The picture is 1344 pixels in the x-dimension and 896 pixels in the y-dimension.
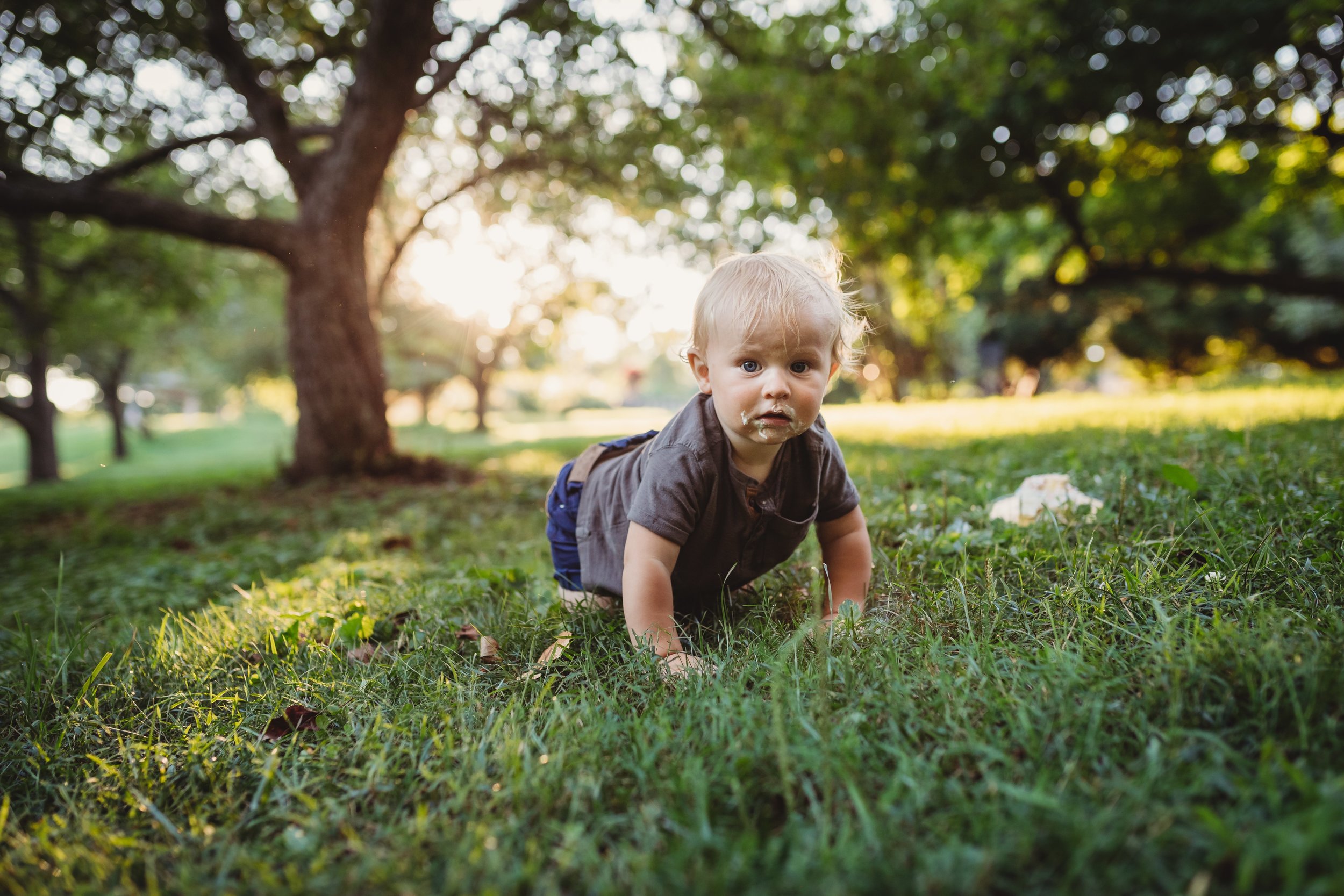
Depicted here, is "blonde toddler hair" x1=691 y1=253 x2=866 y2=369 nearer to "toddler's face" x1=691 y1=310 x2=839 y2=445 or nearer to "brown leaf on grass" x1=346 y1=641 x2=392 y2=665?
"toddler's face" x1=691 y1=310 x2=839 y2=445

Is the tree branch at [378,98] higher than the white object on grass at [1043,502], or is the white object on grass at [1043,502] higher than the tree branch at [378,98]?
the tree branch at [378,98]

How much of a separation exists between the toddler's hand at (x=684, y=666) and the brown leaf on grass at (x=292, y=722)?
93cm

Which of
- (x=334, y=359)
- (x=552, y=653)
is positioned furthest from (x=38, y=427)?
(x=552, y=653)

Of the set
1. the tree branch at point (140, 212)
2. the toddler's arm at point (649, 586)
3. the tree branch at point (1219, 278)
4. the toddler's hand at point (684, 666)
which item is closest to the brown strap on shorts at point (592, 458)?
the toddler's arm at point (649, 586)

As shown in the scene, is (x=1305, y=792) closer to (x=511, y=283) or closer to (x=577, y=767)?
(x=577, y=767)

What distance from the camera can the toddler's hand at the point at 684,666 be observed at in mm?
1779

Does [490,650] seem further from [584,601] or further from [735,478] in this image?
[735,478]

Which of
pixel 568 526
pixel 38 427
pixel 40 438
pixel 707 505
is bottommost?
pixel 568 526

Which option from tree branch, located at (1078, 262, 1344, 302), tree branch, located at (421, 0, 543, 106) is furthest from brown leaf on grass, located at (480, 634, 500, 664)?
tree branch, located at (1078, 262, 1344, 302)

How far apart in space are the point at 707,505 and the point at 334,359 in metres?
7.31

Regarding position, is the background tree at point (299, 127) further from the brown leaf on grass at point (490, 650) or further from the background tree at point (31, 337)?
the brown leaf on grass at point (490, 650)

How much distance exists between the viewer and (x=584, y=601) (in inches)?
96.0

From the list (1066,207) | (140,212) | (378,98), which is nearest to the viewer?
(140,212)

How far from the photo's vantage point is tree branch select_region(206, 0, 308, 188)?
A: 25.6ft
